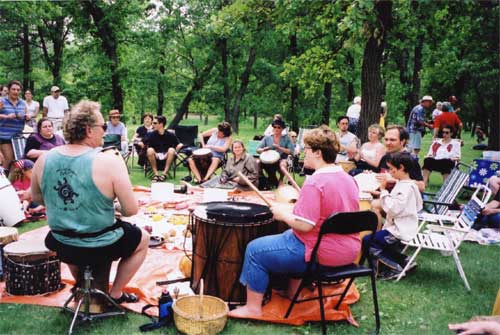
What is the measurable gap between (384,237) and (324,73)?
6.62 meters

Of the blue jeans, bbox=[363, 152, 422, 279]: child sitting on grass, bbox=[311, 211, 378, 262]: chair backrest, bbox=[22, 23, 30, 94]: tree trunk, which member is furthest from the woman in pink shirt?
bbox=[22, 23, 30, 94]: tree trunk

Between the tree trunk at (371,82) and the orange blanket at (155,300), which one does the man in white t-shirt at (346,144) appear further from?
the orange blanket at (155,300)

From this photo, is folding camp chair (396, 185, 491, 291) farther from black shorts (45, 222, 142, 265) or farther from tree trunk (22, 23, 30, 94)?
tree trunk (22, 23, 30, 94)

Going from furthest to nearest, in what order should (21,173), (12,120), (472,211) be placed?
(12,120)
(21,173)
(472,211)

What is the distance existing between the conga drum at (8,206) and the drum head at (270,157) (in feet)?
14.4

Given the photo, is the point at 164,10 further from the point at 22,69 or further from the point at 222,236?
the point at 222,236

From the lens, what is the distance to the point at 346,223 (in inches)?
130

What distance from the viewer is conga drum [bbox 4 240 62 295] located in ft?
12.9

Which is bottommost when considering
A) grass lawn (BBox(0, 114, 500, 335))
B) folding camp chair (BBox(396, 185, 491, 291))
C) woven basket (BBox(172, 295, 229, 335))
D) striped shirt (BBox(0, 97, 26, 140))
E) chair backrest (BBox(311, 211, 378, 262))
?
grass lawn (BBox(0, 114, 500, 335))

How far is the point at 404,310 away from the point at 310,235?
1308 mm

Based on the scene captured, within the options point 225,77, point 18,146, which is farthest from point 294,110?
point 18,146

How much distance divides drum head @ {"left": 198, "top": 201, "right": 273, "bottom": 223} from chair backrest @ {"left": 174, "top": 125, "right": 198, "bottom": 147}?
8.05 meters

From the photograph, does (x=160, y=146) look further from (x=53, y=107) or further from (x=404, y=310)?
(x=404, y=310)

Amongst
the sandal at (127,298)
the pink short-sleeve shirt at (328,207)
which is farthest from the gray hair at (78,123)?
the pink short-sleeve shirt at (328,207)
